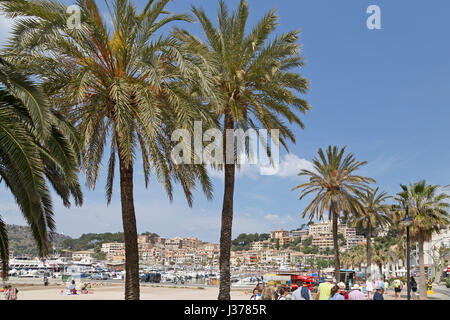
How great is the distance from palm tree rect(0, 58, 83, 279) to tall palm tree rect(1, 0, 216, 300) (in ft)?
7.09

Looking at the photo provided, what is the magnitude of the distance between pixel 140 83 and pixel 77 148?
11.2 feet

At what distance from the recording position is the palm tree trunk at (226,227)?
58.4ft

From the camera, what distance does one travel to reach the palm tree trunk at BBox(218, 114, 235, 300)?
17797mm

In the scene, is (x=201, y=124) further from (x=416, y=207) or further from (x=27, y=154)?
(x=416, y=207)

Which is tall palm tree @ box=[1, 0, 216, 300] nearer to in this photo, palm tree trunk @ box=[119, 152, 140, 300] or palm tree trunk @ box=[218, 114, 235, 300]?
palm tree trunk @ box=[119, 152, 140, 300]

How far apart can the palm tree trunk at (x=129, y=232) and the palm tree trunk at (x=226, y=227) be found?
4.66 meters

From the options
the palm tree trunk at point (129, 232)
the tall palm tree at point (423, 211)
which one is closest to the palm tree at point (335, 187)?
the tall palm tree at point (423, 211)

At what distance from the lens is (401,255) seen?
7069 cm

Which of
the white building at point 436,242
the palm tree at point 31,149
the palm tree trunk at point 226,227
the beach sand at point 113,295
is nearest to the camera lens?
the palm tree at point 31,149

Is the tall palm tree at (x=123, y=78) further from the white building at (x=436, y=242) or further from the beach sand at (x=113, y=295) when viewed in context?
the white building at (x=436, y=242)

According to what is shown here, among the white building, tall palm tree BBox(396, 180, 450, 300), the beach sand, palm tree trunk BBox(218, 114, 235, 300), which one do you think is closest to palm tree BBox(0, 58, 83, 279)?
palm tree trunk BBox(218, 114, 235, 300)

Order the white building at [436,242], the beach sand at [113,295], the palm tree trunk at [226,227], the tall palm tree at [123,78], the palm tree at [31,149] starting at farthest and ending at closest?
the white building at [436,242] → the beach sand at [113,295] → the palm tree trunk at [226,227] → the tall palm tree at [123,78] → the palm tree at [31,149]

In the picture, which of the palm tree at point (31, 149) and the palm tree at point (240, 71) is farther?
the palm tree at point (240, 71)

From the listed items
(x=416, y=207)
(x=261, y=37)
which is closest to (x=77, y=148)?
(x=261, y=37)
